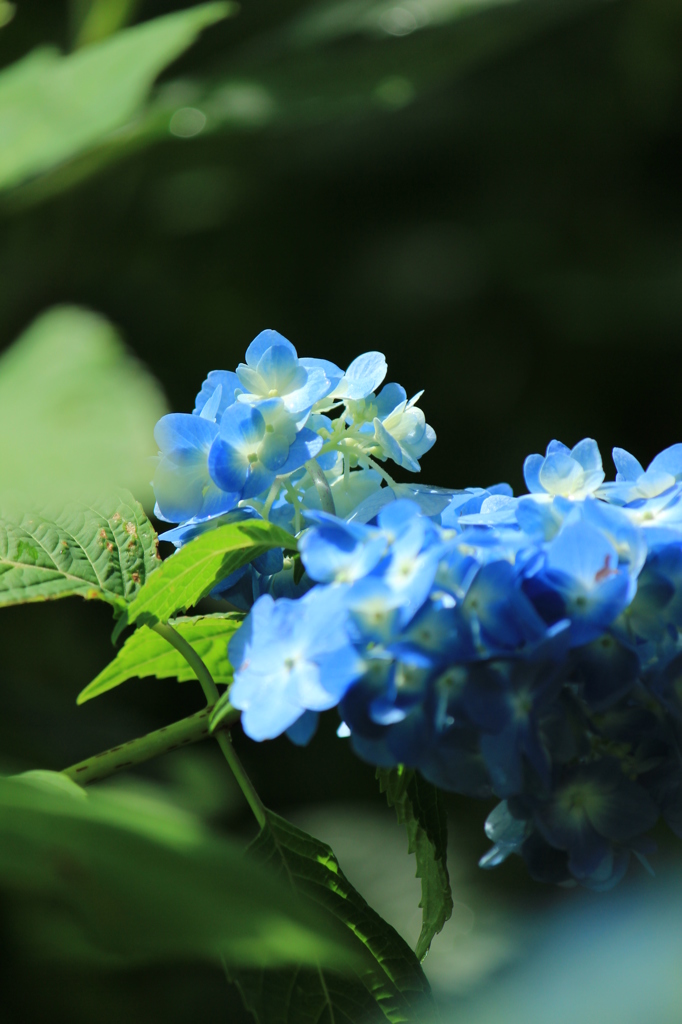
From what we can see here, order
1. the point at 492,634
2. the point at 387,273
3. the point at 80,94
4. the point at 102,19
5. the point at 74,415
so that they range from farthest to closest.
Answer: the point at 387,273
the point at 102,19
the point at 80,94
the point at 74,415
the point at 492,634

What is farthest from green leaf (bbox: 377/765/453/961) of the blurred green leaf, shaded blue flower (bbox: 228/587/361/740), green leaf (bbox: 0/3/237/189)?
the blurred green leaf

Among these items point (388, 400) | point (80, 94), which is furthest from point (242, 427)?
point (80, 94)

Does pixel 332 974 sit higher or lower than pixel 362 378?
lower

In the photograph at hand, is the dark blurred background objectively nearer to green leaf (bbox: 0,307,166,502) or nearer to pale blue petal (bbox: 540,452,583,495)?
green leaf (bbox: 0,307,166,502)

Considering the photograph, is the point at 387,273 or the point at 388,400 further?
the point at 387,273

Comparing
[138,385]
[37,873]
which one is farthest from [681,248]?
[37,873]

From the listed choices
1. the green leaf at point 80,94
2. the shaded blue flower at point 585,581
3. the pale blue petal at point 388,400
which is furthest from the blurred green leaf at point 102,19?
the shaded blue flower at point 585,581

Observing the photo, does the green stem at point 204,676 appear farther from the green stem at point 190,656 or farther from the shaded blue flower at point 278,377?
the shaded blue flower at point 278,377

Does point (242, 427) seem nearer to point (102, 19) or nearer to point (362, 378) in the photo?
point (362, 378)
